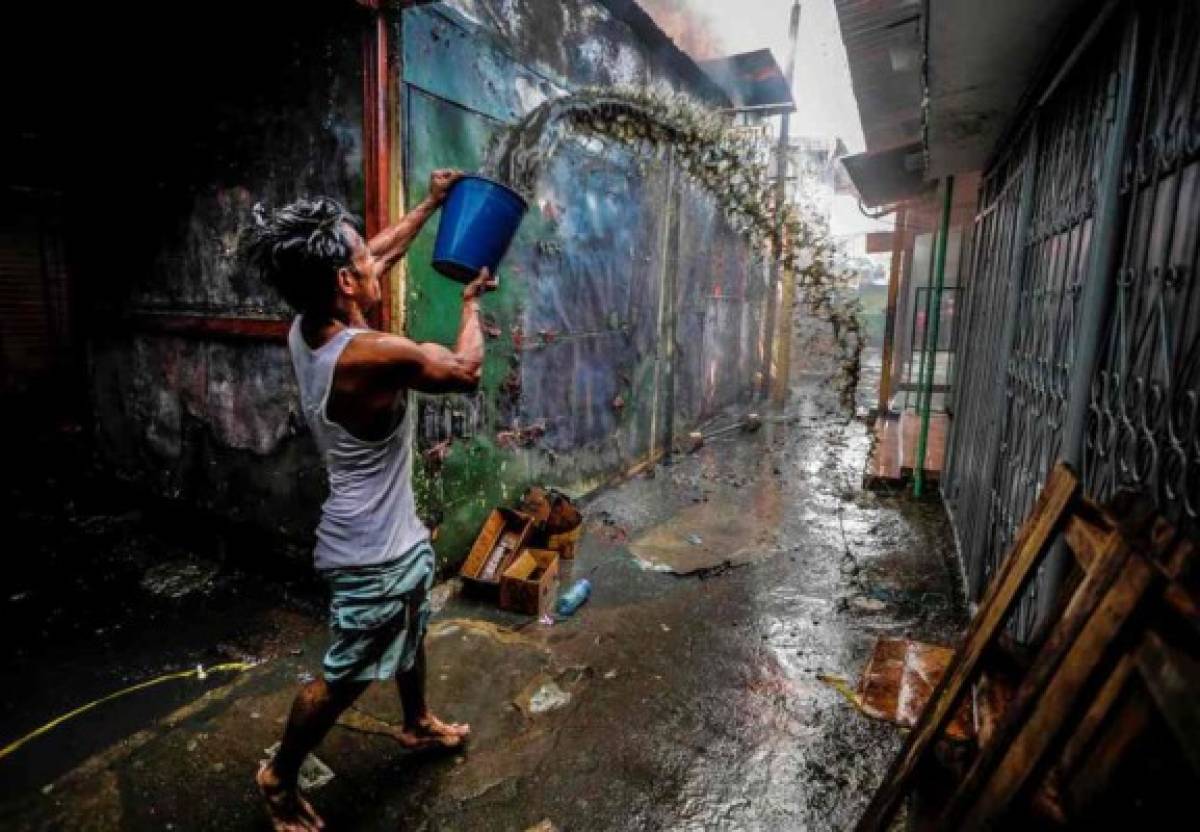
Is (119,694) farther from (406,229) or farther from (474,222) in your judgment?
(474,222)

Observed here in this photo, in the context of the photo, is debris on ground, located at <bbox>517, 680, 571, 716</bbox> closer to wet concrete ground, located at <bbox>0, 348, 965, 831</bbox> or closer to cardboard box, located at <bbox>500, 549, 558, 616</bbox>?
wet concrete ground, located at <bbox>0, 348, 965, 831</bbox>

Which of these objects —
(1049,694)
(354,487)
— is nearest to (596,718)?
(354,487)

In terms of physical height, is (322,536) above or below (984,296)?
below

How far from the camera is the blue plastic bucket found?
264 cm

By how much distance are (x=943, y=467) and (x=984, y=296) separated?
206cm

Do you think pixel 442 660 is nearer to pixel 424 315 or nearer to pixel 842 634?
pixel 424 315

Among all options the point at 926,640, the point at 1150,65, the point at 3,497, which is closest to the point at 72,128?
the point at 3,497

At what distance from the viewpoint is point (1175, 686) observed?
972 millimetres

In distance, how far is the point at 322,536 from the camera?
2535 mm

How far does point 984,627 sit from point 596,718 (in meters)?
2.05

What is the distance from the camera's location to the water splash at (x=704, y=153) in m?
5.23

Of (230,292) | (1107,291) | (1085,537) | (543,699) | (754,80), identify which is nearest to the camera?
(1085,537)

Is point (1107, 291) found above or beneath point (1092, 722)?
above

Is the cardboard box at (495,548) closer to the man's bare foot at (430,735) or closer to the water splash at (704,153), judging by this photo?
the man's bare foot at (430,735)
